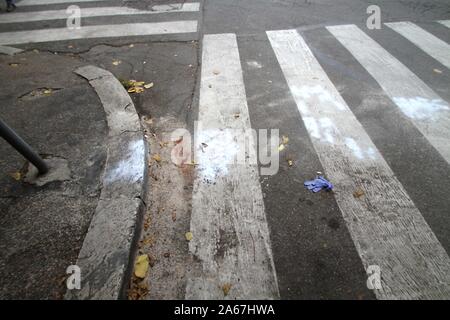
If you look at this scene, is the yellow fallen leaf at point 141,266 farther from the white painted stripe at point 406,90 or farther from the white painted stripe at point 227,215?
the white painted stripe at point 406,90

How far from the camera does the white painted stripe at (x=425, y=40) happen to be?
5.12m

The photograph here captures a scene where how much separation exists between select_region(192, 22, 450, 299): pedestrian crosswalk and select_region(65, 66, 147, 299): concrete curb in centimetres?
52

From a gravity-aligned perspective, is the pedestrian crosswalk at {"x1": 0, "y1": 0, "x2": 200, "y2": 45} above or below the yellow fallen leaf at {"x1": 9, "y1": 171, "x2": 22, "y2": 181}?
above

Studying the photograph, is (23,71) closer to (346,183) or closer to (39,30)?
(39,30)

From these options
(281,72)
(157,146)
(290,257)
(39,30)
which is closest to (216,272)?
(290,257)

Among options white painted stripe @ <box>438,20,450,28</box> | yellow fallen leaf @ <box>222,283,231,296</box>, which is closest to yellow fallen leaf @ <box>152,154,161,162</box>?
yellow fallen leaf @ <box>222,283,231,296</box>

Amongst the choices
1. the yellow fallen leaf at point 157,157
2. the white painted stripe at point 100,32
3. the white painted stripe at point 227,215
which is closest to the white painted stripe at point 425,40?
the white painted stripe at point 227,215

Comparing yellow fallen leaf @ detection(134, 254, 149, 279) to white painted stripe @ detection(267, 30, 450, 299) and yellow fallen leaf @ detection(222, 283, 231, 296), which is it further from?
white painted stripe @ detection(267, 30, 450, 299)

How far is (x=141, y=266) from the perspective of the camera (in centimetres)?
230

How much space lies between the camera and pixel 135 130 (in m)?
3.36

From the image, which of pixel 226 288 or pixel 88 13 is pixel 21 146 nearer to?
pixel 226 288

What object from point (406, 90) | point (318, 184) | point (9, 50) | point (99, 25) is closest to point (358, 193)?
point (318, 184)

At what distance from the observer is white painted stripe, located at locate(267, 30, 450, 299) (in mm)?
2205

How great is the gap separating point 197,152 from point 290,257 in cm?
158
